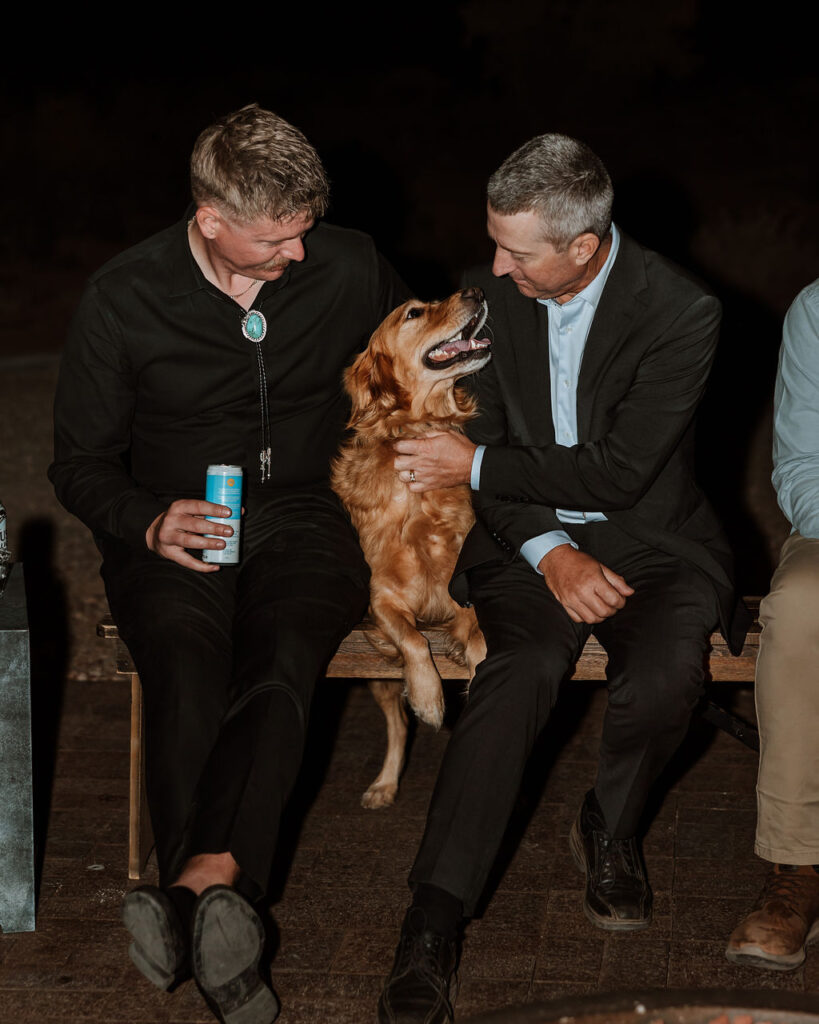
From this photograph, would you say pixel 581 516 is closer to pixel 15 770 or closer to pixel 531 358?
pixel 531 358

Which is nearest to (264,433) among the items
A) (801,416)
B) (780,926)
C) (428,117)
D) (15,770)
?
(15,770)

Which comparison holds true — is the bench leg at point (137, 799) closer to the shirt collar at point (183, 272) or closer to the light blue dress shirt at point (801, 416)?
the shirt collar at point (183, 272)

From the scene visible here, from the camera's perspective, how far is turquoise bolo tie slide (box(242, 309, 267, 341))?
334 cm

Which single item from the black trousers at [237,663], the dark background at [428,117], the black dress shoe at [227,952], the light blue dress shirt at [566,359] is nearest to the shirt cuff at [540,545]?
the light blue dress shirt at [566,359]

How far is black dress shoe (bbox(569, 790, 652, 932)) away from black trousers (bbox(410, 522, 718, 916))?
6cm

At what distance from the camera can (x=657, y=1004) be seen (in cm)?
204

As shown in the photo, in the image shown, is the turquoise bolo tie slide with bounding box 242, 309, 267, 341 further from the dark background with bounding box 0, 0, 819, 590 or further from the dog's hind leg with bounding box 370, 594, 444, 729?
the dark background with bounding box 0, 0, 819, 590

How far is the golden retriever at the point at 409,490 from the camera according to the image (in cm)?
337

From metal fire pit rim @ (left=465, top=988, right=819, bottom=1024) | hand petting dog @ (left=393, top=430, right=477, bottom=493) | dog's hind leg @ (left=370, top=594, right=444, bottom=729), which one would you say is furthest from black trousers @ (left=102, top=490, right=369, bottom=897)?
metal fire pit rim @ (left=465, top=988, right=819, bottom=1024)

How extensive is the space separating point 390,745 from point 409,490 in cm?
84

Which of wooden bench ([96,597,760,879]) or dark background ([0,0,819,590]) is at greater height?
wooden bench ([96,597,760,879])

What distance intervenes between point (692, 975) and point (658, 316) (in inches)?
59.7

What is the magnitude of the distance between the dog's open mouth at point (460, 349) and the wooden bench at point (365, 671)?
73 cm

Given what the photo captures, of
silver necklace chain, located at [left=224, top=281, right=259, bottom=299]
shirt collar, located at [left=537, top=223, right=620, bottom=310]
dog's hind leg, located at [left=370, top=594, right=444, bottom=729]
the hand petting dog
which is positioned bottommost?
dog's hind leg, located at [left=370, top=594, right=444, bottom=729]
